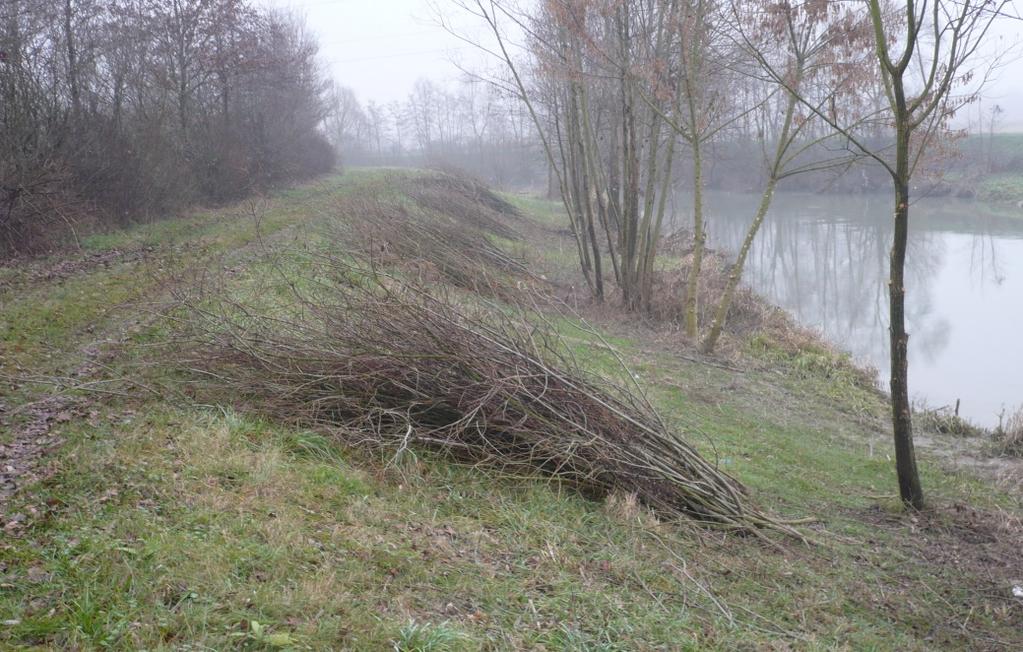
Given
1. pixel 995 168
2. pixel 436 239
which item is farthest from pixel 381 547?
pixel 995 168

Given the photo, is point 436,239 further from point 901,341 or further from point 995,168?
point 995,168

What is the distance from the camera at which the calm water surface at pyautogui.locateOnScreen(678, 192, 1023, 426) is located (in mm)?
13805

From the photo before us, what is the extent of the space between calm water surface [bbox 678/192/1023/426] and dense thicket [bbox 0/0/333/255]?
14.7m

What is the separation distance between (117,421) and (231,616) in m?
2.52

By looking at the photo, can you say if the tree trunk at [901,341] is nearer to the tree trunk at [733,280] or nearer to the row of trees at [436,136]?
the tree trunk at [733,280]

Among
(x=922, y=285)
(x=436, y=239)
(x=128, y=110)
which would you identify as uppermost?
(x=128, y=110)

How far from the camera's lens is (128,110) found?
17422mm

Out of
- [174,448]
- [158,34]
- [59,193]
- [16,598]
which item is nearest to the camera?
[16,598]

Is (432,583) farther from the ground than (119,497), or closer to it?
closer to it

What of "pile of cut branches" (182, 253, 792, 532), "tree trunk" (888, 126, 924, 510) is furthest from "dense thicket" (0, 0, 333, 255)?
"tree trunk" (888, 126, 924, 510)

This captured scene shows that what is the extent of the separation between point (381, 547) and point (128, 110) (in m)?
16.9

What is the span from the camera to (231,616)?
3.17 meters

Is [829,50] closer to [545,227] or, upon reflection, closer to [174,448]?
[174,448]

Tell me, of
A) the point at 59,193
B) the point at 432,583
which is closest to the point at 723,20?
the point at 432,583
